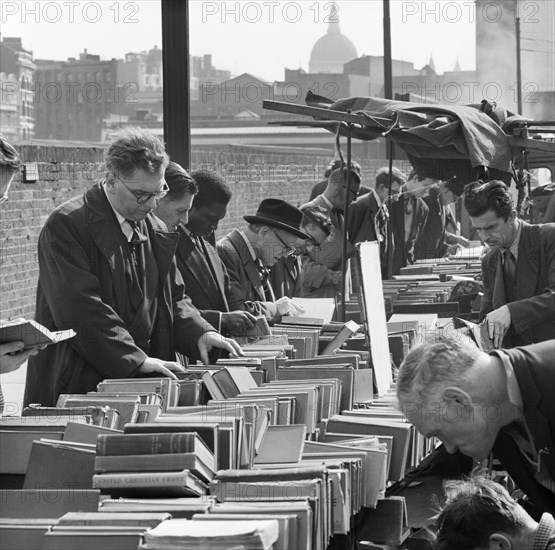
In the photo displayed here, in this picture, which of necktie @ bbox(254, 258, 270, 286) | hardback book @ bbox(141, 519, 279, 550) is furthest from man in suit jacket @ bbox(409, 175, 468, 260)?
hardback book @ bbox(141, 519, 279, 550)

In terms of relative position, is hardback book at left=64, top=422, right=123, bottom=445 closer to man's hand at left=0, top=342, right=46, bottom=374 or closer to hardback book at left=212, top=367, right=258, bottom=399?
man's hand at left=0, top=342, right=46, bottom=374

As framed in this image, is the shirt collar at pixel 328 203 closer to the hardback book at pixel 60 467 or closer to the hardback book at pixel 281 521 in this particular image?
the hardback book at pixel 60 467

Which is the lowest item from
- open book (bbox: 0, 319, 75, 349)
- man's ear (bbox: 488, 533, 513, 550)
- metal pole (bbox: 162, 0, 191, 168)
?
man's ear (bbox: 488, 533, 513, 550)

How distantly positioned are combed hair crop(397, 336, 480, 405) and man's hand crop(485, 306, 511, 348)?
244 cm

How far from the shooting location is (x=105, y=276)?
4805 mm

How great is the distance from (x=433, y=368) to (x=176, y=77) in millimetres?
4477

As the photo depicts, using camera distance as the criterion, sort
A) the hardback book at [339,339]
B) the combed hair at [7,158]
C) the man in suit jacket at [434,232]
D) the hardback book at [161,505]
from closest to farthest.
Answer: the hardback book at [161,505], the combed hair at [7,158], the hardback book at [339,339], the man in suit jacket at [434,232]

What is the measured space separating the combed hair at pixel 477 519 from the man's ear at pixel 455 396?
0.41m

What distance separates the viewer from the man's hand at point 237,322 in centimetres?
562

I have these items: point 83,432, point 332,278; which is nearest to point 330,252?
point 332,278

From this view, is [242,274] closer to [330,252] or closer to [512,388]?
[330,252]

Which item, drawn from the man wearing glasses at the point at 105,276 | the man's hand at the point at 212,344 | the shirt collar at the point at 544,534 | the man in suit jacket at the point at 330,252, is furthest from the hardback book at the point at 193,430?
the man in suit jacket at the point at 330,252

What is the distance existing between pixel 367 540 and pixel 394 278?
18.2ft

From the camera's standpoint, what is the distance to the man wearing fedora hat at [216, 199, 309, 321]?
6344 mm
